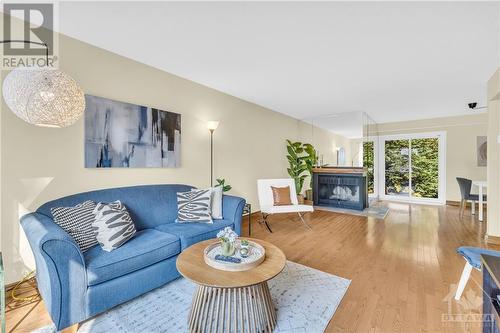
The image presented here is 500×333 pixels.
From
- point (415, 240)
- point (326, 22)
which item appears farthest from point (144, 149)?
point (415, 240)

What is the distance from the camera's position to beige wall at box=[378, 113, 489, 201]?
557cm

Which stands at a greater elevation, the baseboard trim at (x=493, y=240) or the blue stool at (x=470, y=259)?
the blue stool at (x=470, y=259)

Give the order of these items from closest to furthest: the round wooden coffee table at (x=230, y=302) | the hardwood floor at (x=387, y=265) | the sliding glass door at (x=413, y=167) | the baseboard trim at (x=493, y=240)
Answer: the round wooden coffee table at (x=230, y=302), the hardwood floor at (x=387, y=265), the baseboard trim at (x=493, y=240), the sliding glass door at (x=413, y=167)

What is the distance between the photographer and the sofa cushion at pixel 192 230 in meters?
2.18

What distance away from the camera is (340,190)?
18.6 ft

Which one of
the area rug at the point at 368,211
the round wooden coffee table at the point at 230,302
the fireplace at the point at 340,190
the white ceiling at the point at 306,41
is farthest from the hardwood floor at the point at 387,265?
the white ceiling at the point at 306,41

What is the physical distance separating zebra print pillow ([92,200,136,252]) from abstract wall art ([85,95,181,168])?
2.33ft

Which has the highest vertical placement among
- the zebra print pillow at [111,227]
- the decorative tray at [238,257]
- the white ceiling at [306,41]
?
the white ceiling at [306,41]

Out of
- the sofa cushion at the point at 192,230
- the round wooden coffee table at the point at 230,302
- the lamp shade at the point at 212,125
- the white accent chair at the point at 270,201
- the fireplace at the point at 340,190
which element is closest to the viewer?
the round wooden coffee table at the point at 230,302

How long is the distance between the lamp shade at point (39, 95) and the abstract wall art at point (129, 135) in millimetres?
579

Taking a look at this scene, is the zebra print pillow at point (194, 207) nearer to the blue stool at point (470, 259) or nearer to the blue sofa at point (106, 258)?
the blue sofa at point (106, 258)

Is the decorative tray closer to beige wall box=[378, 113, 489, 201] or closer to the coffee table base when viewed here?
the coffee table base

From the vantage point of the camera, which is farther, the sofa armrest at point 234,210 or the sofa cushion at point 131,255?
the sofa armrest at point 234,210

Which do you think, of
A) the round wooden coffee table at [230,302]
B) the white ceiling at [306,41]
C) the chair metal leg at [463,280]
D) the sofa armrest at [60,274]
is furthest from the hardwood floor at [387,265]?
the white ceiling at [306,41]
